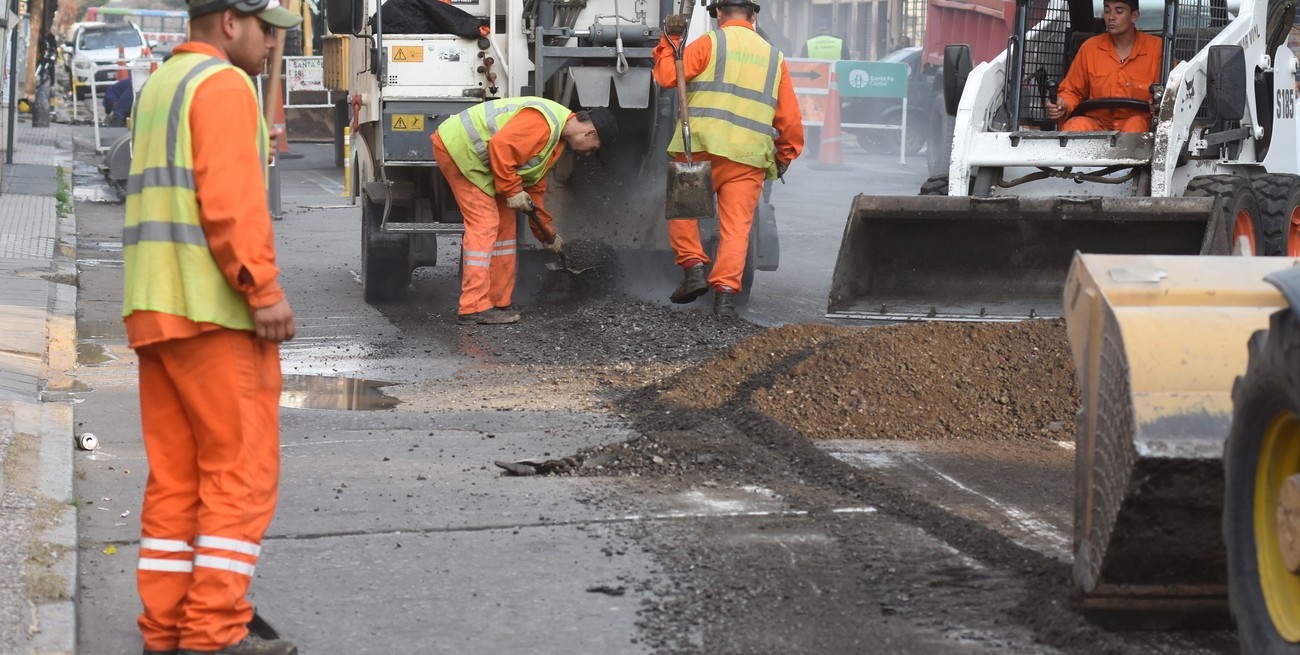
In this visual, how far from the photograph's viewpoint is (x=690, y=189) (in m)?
8.90

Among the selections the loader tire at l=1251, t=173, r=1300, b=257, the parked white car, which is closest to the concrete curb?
the loader tire at l=1251, t=173, r=1300, b=257

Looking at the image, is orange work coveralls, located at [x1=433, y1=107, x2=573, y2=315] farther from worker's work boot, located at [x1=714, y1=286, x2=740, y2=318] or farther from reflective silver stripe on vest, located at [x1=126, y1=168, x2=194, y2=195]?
reflective silver stripe on vest, located at [x1=126, y1=168, x2=194, y2=195]

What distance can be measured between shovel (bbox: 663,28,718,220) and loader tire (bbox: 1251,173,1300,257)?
9.78ft

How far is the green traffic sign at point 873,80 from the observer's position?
76.5 ft

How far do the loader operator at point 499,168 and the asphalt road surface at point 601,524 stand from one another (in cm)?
94

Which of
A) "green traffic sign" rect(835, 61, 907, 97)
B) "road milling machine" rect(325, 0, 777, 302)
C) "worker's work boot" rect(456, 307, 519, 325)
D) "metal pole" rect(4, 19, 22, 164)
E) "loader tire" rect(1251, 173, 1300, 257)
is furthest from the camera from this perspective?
"green traffic sign" rect(835, 61, 907, 97)

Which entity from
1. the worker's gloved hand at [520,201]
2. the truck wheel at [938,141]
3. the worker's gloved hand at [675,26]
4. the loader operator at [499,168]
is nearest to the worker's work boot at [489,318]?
the loader operator at [499,168]

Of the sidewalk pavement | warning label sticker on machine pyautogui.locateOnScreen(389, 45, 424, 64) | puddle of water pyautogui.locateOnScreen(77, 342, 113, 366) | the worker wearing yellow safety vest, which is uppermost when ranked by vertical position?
the worker wearing yellow safety vest

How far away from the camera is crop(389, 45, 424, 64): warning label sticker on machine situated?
962 cm

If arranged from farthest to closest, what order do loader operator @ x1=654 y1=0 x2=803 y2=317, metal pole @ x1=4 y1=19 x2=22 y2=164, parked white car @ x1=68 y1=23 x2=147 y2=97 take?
1. parked white car @ x1=68 y1=23 x2=147 y2=97
2. metal pole @ x1=4 y1=19 x2=22 y2=164
3. loader operator @ x1=654 y1=0 x2=803 y2=317

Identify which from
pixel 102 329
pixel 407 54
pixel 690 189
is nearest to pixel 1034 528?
pixel 690 189

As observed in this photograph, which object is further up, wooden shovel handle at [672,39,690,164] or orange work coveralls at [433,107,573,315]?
wooden shovel handle at [672,39,690,164]

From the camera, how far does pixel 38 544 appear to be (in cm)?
453

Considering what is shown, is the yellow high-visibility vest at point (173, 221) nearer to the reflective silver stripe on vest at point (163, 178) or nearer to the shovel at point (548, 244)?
the reflective silver stripe on vest at point (163, 178)
